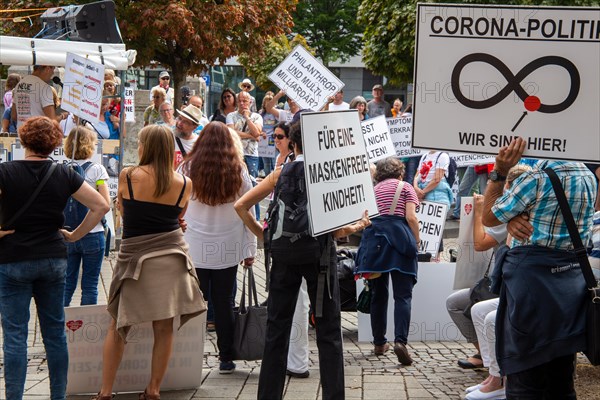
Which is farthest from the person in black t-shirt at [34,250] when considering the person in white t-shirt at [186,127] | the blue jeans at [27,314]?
the person in white t-shirt at [186,127]

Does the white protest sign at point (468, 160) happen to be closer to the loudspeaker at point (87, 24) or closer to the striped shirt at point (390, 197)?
the striped shirt at point (390, 197)

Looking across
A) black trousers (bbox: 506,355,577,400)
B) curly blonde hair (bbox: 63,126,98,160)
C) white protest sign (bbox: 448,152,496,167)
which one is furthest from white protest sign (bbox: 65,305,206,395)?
white protest sign (bbox: 448,152,496,167)

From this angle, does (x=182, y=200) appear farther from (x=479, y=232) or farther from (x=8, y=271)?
(x=479, y=232)

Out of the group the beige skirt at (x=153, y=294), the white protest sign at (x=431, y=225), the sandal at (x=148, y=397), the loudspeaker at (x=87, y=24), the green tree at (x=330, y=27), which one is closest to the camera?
the beige skirt at (x=153, y=294)

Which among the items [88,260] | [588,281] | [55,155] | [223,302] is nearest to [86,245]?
[88,260]

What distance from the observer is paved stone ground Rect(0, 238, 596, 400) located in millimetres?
6863

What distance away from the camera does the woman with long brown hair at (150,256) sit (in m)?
6.22

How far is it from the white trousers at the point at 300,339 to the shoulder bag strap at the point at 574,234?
290 centimetres

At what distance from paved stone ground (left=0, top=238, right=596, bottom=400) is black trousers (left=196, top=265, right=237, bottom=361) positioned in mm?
230

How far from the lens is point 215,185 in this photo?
24.6 feet

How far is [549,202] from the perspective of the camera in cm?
472

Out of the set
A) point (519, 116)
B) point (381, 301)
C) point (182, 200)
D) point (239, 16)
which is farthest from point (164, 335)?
point (239, 16)

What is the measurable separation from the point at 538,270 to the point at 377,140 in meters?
5.69

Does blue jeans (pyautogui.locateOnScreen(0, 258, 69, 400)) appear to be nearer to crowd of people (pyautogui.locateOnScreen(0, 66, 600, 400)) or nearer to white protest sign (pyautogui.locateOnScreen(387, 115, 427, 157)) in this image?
crowd of people (pyautogui.locateOnScreen(0, 66, 600, 400))
